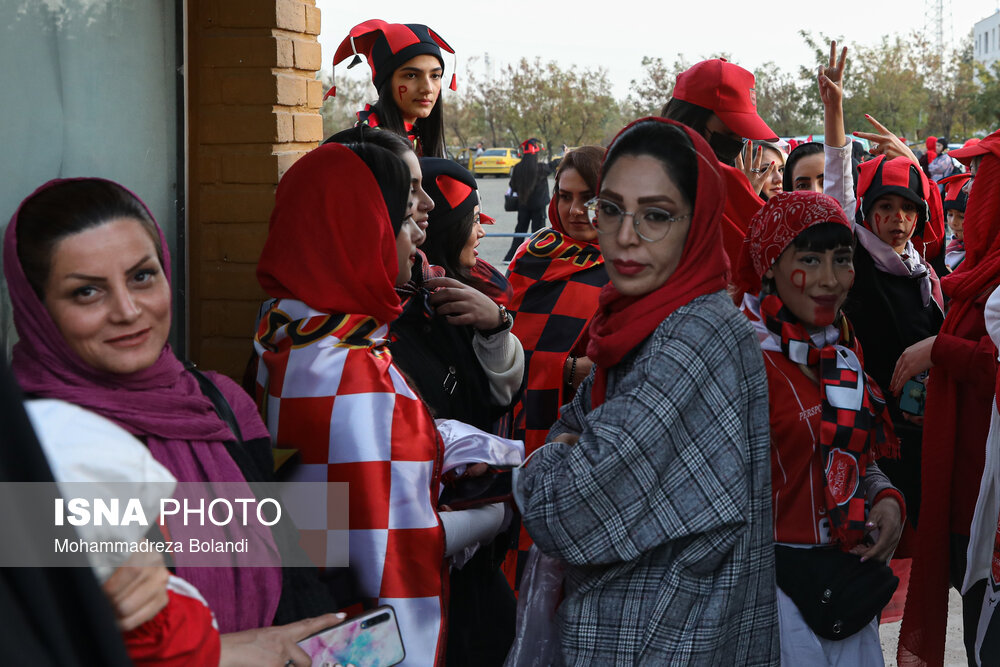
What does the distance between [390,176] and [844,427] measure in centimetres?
133

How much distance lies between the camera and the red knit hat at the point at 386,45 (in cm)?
432

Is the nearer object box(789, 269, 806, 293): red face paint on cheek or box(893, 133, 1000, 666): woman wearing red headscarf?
box(789, 269, 806, 293): red face paint on cheek

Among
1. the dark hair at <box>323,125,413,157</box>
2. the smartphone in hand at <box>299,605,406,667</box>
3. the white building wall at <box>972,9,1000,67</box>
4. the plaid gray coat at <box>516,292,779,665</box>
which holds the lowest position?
the smartphone in hand at <box>299,605,406,667</box>

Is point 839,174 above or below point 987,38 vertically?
below

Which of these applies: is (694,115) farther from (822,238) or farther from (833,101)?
(822,238)

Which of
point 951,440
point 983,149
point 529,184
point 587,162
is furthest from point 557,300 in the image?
point 529,184

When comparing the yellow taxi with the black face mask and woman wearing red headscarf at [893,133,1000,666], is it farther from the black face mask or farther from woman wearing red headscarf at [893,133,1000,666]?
woman wearing red headscarf at [893,133,1000,666]

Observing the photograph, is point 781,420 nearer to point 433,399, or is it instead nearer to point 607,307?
point 607,307

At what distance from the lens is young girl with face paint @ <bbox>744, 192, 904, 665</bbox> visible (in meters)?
2.38

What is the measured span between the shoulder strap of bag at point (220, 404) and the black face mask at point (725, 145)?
6.88ft

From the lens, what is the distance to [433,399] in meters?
2.64

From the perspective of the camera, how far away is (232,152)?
11.0 ft

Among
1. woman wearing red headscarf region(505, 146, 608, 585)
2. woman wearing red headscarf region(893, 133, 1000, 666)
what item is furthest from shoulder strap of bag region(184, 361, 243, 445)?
woman wearing red headscarf region(893, 133, 1000, 666)

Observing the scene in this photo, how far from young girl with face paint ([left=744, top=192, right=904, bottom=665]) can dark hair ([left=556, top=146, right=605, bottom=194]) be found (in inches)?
45.2
